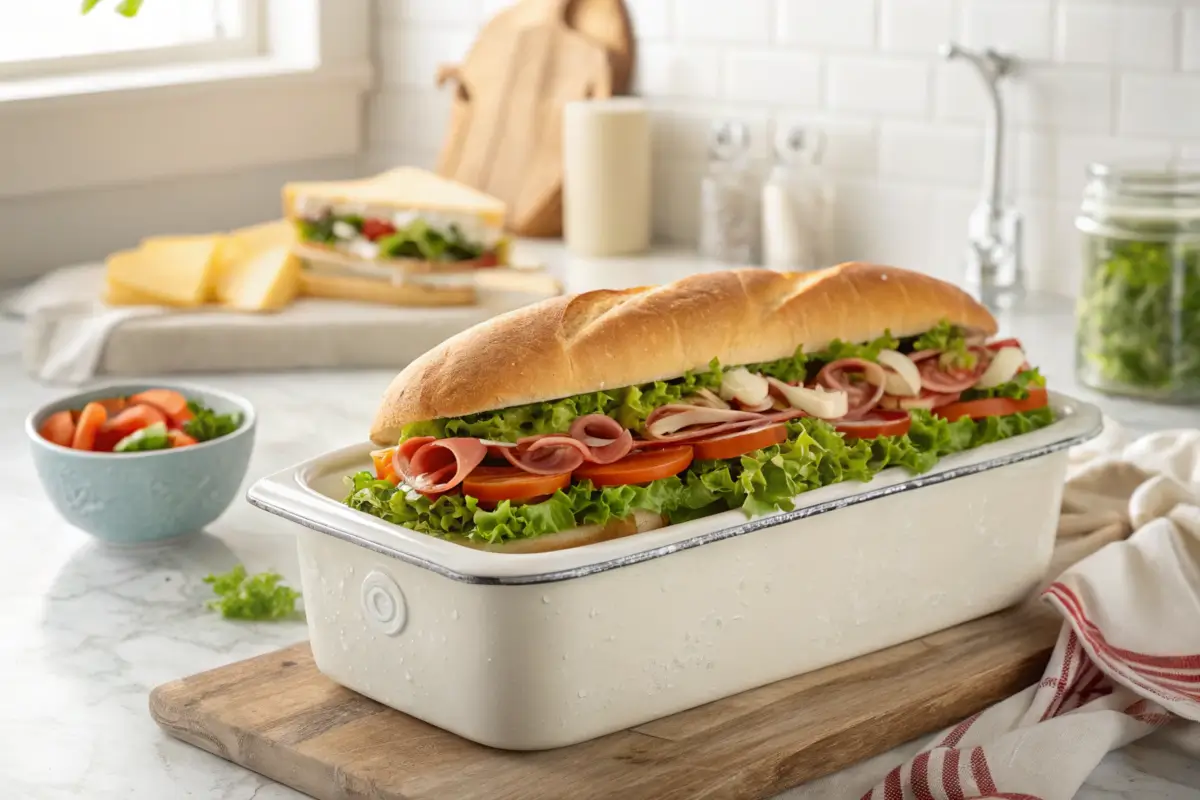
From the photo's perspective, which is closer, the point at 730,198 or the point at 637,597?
the point at 637,597

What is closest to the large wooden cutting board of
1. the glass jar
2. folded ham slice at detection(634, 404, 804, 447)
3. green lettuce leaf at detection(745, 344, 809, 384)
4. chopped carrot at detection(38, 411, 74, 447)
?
the glass jar

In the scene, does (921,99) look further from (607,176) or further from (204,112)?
(204,112)

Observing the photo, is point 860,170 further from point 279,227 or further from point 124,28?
point 124,28

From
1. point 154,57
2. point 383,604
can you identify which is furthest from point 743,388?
point 154,57

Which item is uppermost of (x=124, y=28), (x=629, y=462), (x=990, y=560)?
(x=124, y=28)

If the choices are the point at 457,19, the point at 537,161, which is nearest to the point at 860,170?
the point at 537,161

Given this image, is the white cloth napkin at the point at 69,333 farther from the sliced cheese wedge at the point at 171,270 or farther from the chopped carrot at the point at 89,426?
the chopped carrot at the point at 89,426
